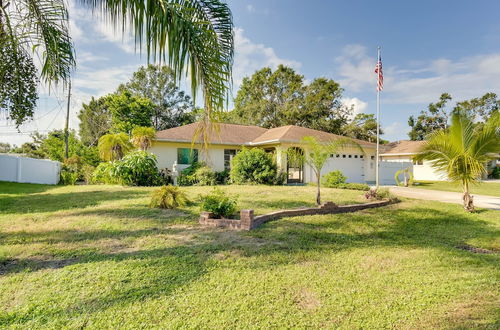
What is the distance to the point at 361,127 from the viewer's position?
33.8 metres

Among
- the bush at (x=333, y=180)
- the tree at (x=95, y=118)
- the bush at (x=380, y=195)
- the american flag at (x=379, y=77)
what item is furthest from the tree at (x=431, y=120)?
the tree at (x=95, y=118)

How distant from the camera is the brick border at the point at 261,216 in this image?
638cm

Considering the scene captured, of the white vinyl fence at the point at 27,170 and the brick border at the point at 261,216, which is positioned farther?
the white vinyl fence at the point at 27,170

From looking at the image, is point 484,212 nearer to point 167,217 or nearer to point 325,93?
point 167,217

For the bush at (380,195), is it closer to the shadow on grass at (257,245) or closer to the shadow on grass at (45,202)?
the shadow on grass at (257,245)

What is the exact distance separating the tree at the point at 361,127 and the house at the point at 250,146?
12.5 meters

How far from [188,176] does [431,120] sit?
39138 mm

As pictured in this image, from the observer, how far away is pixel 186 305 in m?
3.11

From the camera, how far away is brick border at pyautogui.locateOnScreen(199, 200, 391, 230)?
6.38 m

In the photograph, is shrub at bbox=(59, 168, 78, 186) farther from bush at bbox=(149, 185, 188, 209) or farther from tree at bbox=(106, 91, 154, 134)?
tree at bbox=(106, 91, 154, 134)

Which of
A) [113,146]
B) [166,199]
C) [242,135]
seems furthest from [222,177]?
[166,199]

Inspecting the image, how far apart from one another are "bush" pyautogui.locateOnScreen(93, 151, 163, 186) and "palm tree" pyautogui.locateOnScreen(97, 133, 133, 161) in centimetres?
221

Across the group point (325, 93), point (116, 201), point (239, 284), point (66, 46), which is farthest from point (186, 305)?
point (325, 93)

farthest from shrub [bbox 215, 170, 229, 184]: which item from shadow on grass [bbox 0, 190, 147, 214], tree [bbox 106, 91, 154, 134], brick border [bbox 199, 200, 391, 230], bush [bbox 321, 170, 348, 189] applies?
tree [bbox 106, 91, 154, 134]
